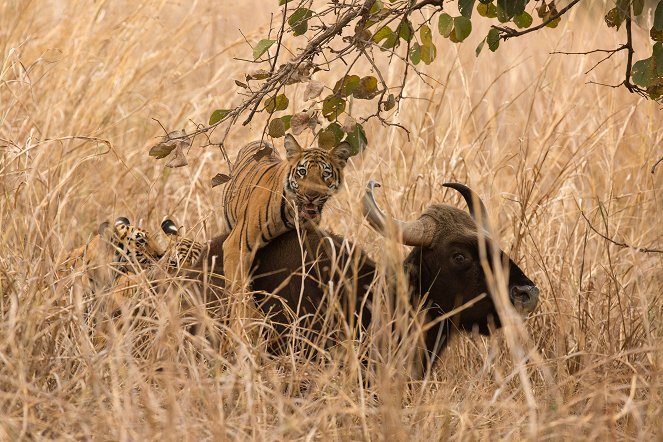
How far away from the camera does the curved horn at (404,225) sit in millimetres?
5078

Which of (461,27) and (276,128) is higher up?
(461,27)

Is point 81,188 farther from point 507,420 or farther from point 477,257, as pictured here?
point 507,420

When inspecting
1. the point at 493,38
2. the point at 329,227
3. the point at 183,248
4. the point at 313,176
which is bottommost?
the point at 329,227

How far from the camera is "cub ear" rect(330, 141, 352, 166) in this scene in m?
5.21

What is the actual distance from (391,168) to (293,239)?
178cm

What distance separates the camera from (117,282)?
564cm

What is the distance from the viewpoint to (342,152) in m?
5.25

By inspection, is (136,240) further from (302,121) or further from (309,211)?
(302,121)

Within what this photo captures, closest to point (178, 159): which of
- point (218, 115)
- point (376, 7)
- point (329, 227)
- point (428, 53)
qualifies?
point (218, 115)

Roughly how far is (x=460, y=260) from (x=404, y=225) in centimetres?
31

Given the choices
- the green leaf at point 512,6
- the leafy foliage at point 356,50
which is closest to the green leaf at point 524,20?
the leafy foliage at point 356,50

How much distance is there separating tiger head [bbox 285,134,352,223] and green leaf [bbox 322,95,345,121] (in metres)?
0.20

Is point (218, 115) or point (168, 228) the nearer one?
point (218, 115)

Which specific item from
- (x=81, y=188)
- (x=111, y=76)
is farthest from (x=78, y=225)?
(x=111, y=76)
